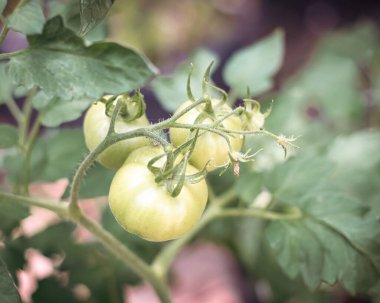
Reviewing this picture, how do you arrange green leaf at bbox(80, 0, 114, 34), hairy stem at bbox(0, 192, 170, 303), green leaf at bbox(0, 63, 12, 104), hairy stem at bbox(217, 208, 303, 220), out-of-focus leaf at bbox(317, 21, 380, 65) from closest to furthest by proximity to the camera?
green leaf at bbox(80, 0, 114, 34), hairy stem at bbox(0, 192, 170, 303), hairy stem at bbox(217, 208, 303, 220), green leaf at bbox(0, 63, 12, 104), out-of-focus leaf at bbox(317, 21, 380, 65)

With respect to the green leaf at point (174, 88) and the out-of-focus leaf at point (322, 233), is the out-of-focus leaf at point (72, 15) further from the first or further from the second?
the out-of-focus leaf at point (322, 233)

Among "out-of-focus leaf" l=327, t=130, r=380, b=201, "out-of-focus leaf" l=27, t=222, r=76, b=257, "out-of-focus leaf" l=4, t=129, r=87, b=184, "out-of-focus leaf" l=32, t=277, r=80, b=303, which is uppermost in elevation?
"out-of-focus leaf" l=4, t=129, r=87, b=184

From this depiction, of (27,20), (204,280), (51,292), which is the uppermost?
(27,20)

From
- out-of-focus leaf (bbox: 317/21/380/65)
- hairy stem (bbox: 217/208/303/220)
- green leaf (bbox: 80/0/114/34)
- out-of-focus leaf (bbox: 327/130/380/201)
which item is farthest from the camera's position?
out-of-focus leaf (bbox: 317/21/380/65)

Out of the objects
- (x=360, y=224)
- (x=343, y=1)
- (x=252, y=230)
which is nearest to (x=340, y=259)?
(x=360, y=224)

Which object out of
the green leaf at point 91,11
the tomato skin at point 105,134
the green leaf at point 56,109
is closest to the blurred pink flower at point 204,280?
the green leaf at point 56,109

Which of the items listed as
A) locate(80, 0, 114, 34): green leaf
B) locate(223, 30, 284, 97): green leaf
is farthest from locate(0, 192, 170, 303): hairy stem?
locate(223, 30, 284, 97): green leaf

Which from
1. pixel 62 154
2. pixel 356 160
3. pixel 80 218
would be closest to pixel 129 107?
pixel 80 218

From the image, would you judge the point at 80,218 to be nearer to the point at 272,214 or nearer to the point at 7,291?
the point at 7,291

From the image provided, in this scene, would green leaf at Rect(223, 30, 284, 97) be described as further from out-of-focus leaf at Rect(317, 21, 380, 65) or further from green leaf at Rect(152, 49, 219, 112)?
out-of-focus leaf at Rect(317, 21, 380, 65)
